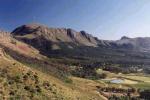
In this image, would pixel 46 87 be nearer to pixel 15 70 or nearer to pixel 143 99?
pixel 15 70

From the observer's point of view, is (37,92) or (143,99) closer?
(37,92)

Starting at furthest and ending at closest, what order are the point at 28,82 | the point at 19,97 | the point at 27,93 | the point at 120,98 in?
1. the point at 120,98
2. the point at 28,82
3. the point at 27,93
4. the point at 19,97

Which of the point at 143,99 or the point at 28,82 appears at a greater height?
the point at 28,82

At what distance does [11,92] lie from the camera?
3509 inches

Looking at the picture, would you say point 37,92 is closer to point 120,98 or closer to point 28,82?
point 28,82

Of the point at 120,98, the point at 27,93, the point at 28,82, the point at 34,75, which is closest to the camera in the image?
the point at 27,93

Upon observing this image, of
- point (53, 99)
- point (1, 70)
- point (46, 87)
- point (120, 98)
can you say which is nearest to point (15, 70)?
point (1, 70)

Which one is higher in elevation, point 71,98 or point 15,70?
point 15,70

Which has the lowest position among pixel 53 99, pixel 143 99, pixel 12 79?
pixel 143 99

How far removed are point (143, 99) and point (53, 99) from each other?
10306 cm

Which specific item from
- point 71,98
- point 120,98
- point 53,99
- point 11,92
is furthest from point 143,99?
point 11,92

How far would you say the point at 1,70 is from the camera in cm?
10350

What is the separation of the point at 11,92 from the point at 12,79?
9636 millimetres

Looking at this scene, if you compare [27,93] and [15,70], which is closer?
[27,93]
